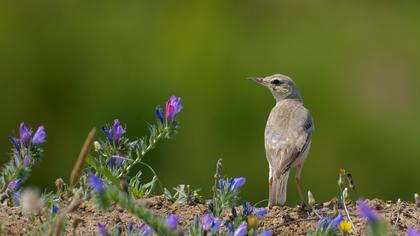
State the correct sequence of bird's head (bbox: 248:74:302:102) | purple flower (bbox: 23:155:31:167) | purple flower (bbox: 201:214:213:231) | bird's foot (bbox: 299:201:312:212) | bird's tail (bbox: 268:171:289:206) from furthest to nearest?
1. bird's head (bbox: 248:74:302:102)
2. bird's tail (bbox: 268:171:289:206)
3. bird's foot (bbox: 299:201:312:212)
4. purple flower (bbox: 23:155:31:167)
5. purple flower (bbox: 201:214:213:231)

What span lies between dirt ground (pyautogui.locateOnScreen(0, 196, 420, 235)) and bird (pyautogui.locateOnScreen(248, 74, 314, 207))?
786 millimetres

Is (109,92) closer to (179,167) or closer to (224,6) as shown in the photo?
(179,167)

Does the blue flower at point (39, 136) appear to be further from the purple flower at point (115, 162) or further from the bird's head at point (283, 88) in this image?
the bird's head at point (283, 88)

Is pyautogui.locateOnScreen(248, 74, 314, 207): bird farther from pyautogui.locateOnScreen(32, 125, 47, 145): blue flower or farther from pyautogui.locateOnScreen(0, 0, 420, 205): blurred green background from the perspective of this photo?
pyautogui.locateOnScreen(0, 0, 420, 205): blurred green background

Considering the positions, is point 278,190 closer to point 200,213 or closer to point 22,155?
point 200,213

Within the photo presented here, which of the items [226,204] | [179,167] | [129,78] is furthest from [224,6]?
[226,204]

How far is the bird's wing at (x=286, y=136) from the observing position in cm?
1003

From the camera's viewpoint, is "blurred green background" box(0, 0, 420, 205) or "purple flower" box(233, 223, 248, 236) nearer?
"purple flower" box(233, 223, 248, 236)

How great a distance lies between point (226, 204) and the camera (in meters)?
7.07

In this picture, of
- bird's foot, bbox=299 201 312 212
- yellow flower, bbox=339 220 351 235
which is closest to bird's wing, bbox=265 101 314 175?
bird's foot, bbox=299 201 312 212

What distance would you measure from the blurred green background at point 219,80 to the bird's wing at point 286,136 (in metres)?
5.13

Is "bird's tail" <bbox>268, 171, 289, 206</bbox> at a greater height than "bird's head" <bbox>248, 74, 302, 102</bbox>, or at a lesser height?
lesser

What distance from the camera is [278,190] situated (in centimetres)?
945

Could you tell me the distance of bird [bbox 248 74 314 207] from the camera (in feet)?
31.6
